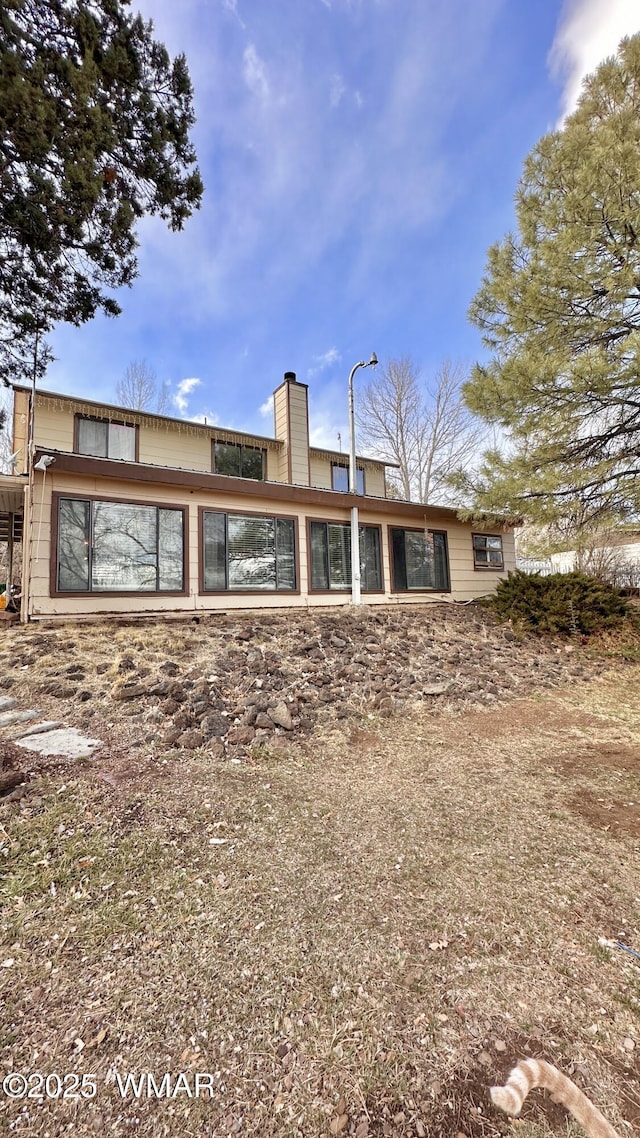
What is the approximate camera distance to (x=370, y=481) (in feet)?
49.7

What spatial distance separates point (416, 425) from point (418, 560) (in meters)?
11.8

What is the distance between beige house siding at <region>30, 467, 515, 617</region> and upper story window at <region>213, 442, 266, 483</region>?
3024 millimetres

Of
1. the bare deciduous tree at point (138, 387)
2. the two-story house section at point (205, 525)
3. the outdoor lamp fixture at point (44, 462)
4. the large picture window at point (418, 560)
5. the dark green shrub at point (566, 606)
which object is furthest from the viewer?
the bare deciduous tree at point (138, 387)

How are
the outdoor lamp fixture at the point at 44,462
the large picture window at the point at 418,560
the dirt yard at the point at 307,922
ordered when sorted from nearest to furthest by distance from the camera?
the dirt yard at the point at 307,922 → the outdoor lamp fixture at the point at 44,462 → the large picture window at the point at 418,560

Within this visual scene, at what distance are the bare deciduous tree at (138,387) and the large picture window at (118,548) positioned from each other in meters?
13.6

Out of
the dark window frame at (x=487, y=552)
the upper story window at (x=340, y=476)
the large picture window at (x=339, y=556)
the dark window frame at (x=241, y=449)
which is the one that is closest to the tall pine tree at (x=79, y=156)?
the large picture window at (x=339, y=556)

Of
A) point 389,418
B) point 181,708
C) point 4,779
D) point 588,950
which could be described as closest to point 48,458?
point 181,708

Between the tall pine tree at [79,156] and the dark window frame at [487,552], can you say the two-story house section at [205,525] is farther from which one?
the tall pine tree at [79,156]

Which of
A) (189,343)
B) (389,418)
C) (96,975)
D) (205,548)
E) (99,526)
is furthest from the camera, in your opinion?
(389,418)

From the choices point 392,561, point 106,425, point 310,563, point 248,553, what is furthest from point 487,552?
point 106,425

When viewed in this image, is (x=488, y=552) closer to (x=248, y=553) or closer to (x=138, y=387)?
(x=248, y=553)

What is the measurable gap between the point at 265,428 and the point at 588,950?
14.3 meters

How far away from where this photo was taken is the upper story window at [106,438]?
10625 millimetres

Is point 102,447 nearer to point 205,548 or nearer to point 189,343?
point 205,548
